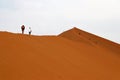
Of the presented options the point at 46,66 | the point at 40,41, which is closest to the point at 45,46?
the point at 40,41

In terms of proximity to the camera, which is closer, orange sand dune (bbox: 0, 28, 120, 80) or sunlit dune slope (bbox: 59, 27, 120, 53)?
orange sand dune (bbox: 0, 28, 120, 80)

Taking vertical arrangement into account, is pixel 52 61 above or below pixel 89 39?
above

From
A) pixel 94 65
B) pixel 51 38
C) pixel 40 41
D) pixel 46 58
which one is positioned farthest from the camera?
pixel 51 38

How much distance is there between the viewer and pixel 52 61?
12.9 m

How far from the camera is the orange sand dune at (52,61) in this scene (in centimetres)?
1100

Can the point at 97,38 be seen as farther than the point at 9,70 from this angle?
Yes

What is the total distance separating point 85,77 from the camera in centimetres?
1202

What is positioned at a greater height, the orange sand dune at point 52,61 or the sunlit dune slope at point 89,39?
the orange sand dune at point 52,61

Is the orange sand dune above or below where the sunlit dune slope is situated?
above

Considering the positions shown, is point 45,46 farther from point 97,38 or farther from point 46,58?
point 97,38

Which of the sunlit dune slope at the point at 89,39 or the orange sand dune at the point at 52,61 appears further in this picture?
the sunlit dune slope at the point at 89,39

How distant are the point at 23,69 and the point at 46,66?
1257mm

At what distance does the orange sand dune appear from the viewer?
11.0 metres

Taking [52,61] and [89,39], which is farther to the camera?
[89,39]
